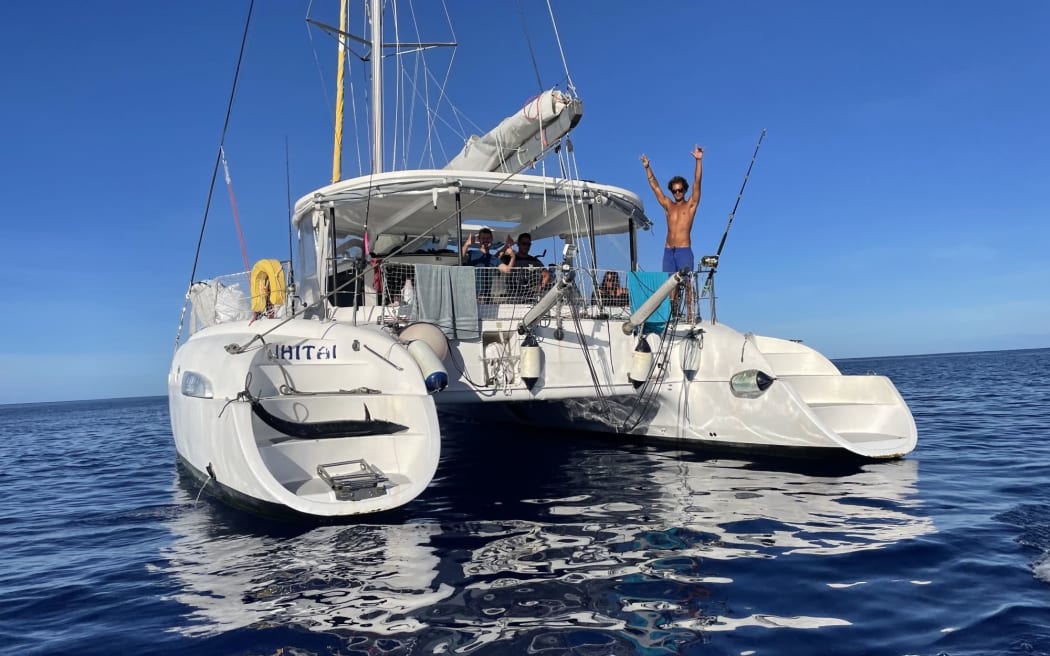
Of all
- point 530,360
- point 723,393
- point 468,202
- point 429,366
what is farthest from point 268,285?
point 723,393

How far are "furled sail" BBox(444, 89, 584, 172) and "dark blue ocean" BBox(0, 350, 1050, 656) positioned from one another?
13.4 ft

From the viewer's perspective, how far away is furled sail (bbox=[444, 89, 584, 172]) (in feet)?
26.1

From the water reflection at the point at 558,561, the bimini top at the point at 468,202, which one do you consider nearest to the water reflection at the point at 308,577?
the water reflection at the point at 558,561

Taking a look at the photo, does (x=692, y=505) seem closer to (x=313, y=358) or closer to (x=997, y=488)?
Answer: (x=997, y=488)

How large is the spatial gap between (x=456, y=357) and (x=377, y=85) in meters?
5.53

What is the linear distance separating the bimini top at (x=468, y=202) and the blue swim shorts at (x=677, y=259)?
1.10 metres

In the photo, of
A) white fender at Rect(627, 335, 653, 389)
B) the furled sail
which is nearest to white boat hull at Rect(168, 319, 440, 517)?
white fender at Rect(627, 335, 653, 389)

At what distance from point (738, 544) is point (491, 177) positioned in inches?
207

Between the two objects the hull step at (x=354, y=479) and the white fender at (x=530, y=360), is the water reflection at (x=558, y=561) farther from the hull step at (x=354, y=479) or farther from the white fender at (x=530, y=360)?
the white fender at (x=530, y=360)

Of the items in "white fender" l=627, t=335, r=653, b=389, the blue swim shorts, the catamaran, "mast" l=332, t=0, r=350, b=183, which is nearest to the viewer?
the catamaran

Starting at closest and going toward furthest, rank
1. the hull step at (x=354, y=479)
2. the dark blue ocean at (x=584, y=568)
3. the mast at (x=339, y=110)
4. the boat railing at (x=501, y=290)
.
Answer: the dark blue ocean at (x=584, y=568), the hull step at (x=354, y=479), the boat railing at (x=501, y=290), the mast at (x=339, y=110)

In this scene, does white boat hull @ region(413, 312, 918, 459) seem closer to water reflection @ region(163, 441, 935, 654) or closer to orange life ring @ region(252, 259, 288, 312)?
water reflection @ region(163, 441, 935, 654)

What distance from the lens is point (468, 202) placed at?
8484mm

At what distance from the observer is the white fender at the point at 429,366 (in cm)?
624
